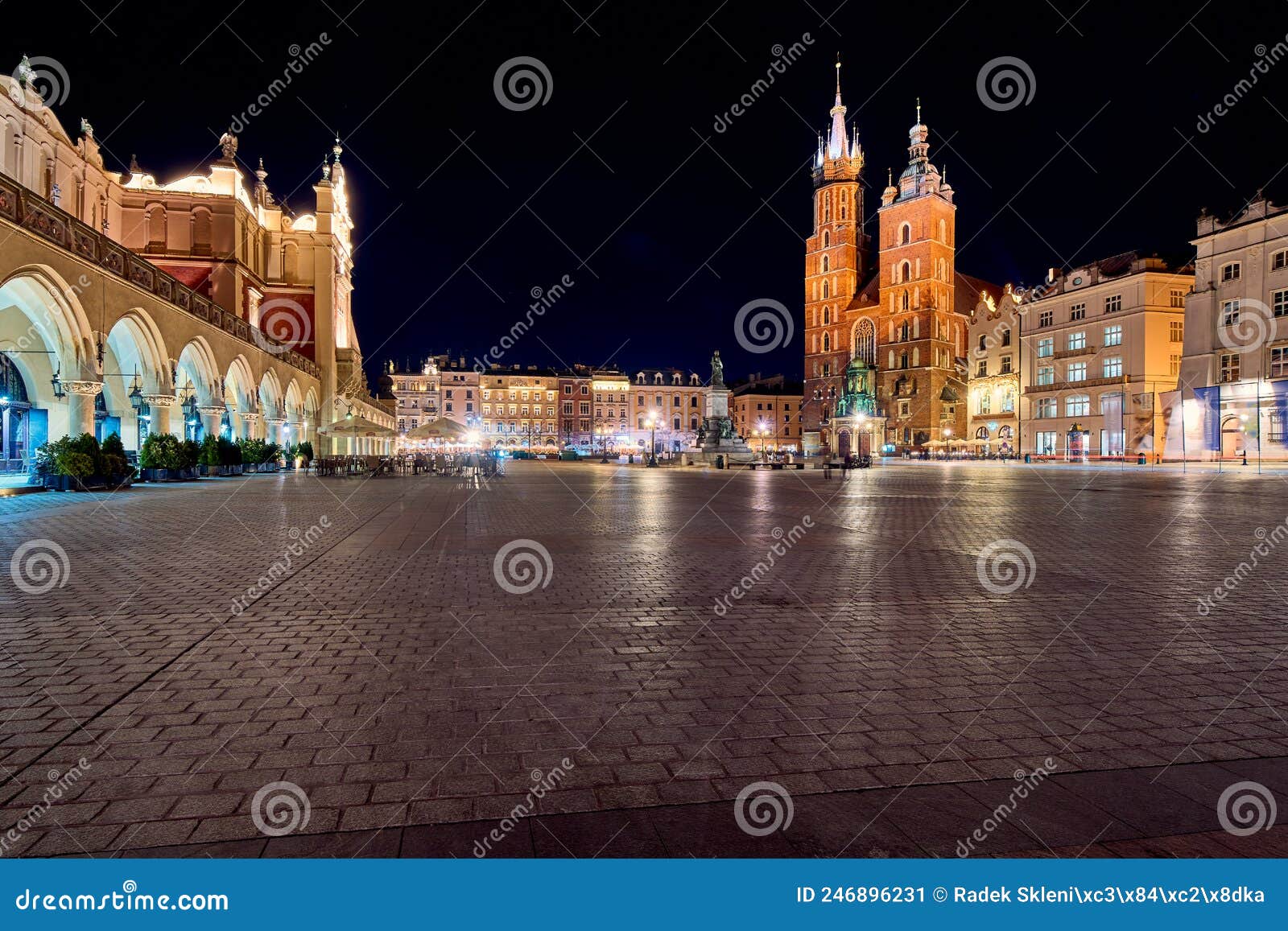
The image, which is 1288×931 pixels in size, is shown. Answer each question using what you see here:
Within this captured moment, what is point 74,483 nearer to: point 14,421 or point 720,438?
point 14,421

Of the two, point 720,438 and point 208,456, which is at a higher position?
point 720,438

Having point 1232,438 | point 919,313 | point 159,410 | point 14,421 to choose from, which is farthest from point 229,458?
point 919,313

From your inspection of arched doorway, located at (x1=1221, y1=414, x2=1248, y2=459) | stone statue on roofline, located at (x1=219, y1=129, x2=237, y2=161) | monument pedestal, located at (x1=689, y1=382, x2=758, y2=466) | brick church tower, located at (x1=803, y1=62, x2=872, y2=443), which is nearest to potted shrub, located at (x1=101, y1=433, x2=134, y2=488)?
stone statue on roofline, located at (x1=219, y1=129, x2=237, y2=161)

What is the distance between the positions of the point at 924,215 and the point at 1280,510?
81551mm

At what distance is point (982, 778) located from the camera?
332 cm

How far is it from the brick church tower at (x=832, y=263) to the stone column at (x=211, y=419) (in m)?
79.1

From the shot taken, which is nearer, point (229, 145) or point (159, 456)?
point (159, 456)

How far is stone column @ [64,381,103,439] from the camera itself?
20.3 metres

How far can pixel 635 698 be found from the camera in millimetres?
4426

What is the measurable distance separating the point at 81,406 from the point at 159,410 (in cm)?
507

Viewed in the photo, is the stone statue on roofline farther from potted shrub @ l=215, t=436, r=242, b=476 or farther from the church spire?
the church spire

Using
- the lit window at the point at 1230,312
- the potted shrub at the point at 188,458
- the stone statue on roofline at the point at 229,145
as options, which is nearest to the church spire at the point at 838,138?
the lit window at the point at 1230,312

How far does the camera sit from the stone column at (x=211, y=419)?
99.4 feet

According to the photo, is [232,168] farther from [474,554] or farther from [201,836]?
[201,836]
